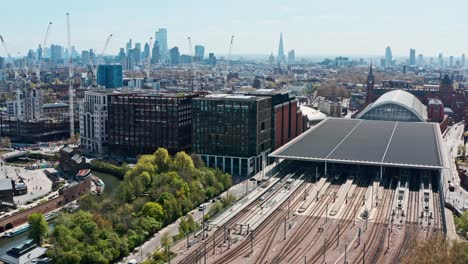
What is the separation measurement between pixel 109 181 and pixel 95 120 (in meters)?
17.5

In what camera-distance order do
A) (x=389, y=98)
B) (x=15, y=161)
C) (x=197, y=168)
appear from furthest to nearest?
(x=389, y=98) → (x=15, y=161) → (x=197, y=168)

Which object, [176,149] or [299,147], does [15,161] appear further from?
[299,147]

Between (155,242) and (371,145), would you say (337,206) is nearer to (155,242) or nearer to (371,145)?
(155,242)

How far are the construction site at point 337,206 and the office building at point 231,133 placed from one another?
3.78m

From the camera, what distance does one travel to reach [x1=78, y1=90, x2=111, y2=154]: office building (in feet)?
264

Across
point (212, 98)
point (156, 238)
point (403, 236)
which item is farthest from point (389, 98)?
point (156, 238)

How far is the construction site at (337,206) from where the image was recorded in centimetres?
3888

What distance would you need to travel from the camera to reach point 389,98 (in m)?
95.2

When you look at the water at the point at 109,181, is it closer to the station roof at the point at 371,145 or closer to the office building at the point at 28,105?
the station roof at the point at 371,145

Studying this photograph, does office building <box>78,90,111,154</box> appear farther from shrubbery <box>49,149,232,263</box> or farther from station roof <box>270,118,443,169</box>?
station roof <box>270,118,443,169</box>

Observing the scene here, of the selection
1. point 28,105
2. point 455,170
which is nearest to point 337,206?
point 455,170

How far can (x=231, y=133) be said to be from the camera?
218 feet

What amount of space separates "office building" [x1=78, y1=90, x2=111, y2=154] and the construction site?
91.6 ft

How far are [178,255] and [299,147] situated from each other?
31.5 meters
